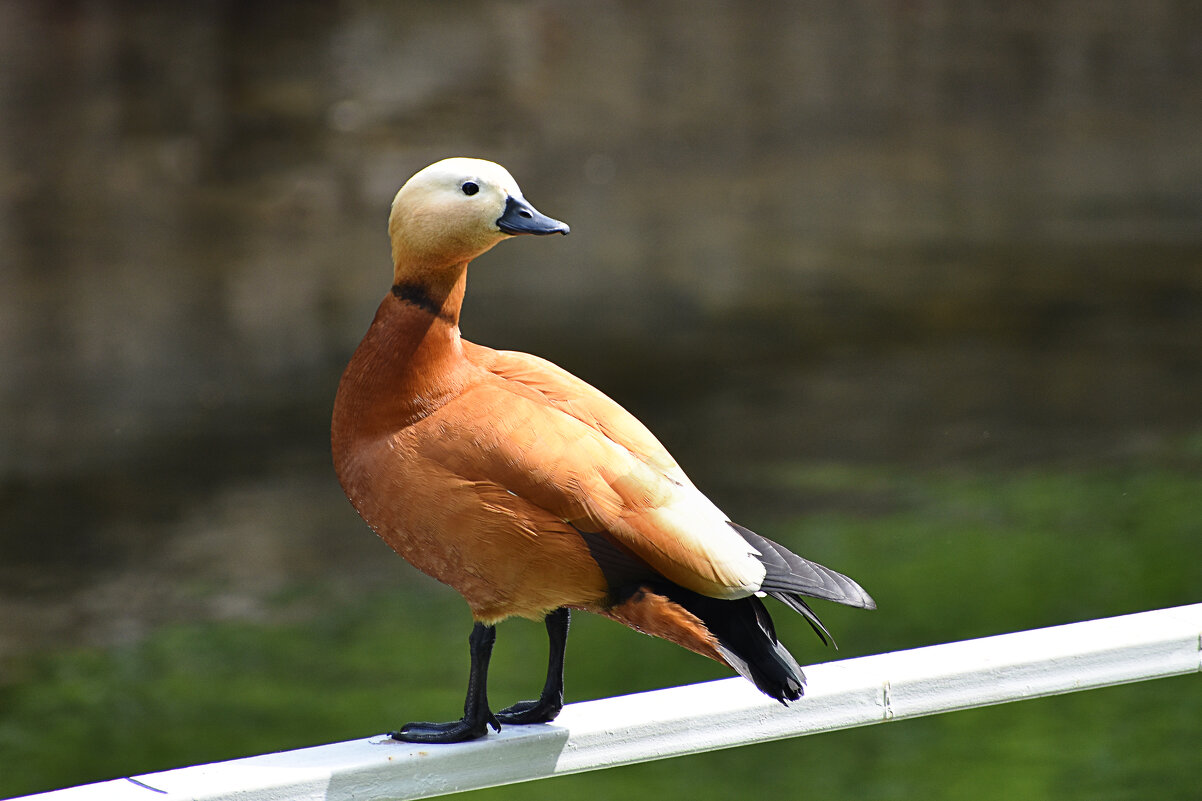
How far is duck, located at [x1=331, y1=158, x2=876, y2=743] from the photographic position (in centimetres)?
121

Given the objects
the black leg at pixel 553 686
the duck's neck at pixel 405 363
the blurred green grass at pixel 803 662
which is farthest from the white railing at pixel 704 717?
the blurred green grass at pixel 803 662

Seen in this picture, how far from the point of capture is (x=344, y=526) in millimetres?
4207

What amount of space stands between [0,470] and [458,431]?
11.6 feet

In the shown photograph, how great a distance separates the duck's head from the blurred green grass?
207 cm

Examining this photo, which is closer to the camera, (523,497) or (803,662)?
(523,497)

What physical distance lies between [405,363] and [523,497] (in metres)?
0.15

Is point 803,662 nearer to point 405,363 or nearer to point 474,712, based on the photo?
point 474,712

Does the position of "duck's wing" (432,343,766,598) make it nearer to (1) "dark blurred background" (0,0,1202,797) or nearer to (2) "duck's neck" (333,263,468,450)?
(2) "duck's neck" (333,263,468,450)

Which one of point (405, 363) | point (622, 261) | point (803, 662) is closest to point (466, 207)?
point (405, 363)

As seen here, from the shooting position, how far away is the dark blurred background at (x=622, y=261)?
416 centimetres

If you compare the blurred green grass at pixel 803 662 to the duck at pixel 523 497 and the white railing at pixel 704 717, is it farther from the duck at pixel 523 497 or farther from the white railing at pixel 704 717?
the duck at pixel 523 497

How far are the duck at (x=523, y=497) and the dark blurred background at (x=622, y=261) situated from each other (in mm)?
2334

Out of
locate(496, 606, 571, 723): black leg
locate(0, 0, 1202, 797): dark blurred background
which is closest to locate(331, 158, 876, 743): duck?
locate(496, 606, 571, 723): black leg

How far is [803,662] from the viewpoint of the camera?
327 cm
